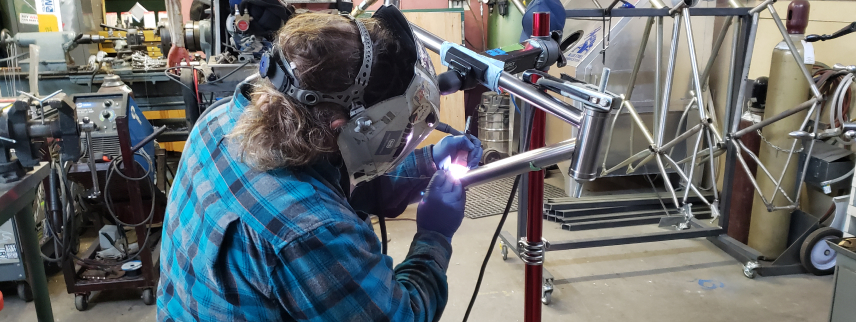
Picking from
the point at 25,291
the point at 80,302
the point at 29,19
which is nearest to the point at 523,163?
the point at 80,302

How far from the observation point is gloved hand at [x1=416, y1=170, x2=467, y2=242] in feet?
3.15

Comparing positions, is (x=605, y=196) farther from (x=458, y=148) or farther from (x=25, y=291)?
(x=25, y=291)

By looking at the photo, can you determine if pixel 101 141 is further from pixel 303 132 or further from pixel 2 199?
pixel 303 132

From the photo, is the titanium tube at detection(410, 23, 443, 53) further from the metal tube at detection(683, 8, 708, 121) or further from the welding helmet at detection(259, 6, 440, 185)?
the metal tube at detection(683, 8, 708, 121)

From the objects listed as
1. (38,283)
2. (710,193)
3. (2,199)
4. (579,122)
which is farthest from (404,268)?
(710,193)

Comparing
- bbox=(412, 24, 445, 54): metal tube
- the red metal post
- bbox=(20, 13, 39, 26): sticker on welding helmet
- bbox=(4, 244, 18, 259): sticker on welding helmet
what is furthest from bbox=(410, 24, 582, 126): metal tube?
bbox=(20, 13, 39, 26): sticker on welding helmet

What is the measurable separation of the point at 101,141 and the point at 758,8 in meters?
2.72

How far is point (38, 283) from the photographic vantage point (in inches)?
59.6

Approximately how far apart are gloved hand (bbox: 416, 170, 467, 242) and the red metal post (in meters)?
0.27

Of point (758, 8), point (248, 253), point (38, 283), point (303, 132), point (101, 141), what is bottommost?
point (38, 283)

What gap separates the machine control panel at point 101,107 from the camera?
212cm

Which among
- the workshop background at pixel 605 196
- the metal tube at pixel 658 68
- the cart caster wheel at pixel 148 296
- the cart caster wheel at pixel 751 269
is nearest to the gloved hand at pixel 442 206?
the workshop background at pixel 605 196

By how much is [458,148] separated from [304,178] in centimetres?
45

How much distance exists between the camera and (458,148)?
1.12 metres
